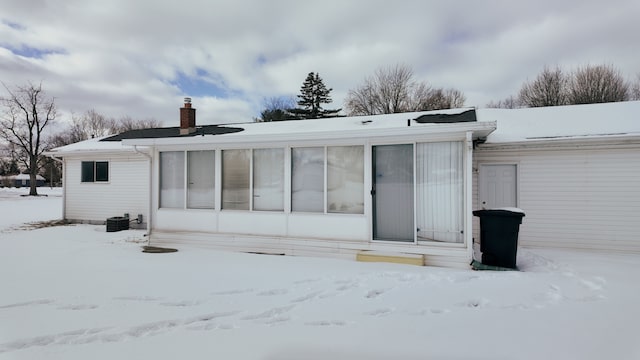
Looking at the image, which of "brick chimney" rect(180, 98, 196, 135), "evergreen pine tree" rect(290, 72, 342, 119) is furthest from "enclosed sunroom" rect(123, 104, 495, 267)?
"evergreen pine tree" rect(290, 72, 342, 119)

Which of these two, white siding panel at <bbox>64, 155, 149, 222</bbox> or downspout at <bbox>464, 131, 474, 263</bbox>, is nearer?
downspout at <bbox>464, 131, 474, 263</bbox>

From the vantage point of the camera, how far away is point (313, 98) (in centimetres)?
3341

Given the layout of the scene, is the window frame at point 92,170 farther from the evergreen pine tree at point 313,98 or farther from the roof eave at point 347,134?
the evergreen pine tree at point 313,98

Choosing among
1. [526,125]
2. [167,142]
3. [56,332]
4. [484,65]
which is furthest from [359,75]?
[56,332]

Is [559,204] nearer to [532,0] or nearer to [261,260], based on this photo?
[532,0]

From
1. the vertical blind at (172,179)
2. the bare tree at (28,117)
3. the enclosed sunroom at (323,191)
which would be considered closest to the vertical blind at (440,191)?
the enclosed sunroom at (323,191)

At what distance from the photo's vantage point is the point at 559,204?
7.62 metres

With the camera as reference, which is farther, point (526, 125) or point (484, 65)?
point (484, 65)

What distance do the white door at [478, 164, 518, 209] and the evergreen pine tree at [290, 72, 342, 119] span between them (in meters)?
25.5

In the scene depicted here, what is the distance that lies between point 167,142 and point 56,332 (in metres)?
5.11

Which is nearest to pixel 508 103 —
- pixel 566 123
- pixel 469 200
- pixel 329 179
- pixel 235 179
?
pixel 566 123

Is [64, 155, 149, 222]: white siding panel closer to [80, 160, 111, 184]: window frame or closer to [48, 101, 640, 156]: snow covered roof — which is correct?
[80, 160, 111, 184]: window frame

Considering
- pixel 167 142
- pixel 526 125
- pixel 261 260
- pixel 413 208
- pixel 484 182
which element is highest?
pixel 526 125

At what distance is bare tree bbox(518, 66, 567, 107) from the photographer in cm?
2295
